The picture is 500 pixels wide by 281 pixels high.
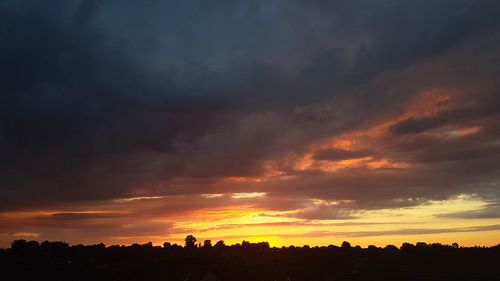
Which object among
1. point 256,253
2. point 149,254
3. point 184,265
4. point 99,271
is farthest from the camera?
point 256,253

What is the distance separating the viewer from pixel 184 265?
123 meters

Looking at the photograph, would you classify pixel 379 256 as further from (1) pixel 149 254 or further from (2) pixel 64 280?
(2) pixel 64 280

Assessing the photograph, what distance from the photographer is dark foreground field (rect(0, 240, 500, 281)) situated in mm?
102875

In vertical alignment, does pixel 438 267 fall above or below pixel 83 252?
below

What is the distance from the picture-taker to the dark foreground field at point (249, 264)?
102875 millimetres

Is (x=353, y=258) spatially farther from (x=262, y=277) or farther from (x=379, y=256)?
(x=262, y=277)

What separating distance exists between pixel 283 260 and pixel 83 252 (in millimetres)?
64620

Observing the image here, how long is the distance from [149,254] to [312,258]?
55726mm

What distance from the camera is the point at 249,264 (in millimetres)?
146000

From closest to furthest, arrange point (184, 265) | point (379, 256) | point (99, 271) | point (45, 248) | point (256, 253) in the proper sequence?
point (99, 271), point (184, 265), point (45, 248), point (379, 256), point (256, 253)

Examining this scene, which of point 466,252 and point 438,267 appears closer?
point 438,267

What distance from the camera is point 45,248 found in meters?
133

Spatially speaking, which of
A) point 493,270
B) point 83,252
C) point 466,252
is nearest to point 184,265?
point 83,252

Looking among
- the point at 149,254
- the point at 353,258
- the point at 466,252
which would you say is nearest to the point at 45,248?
the point at 149,254
